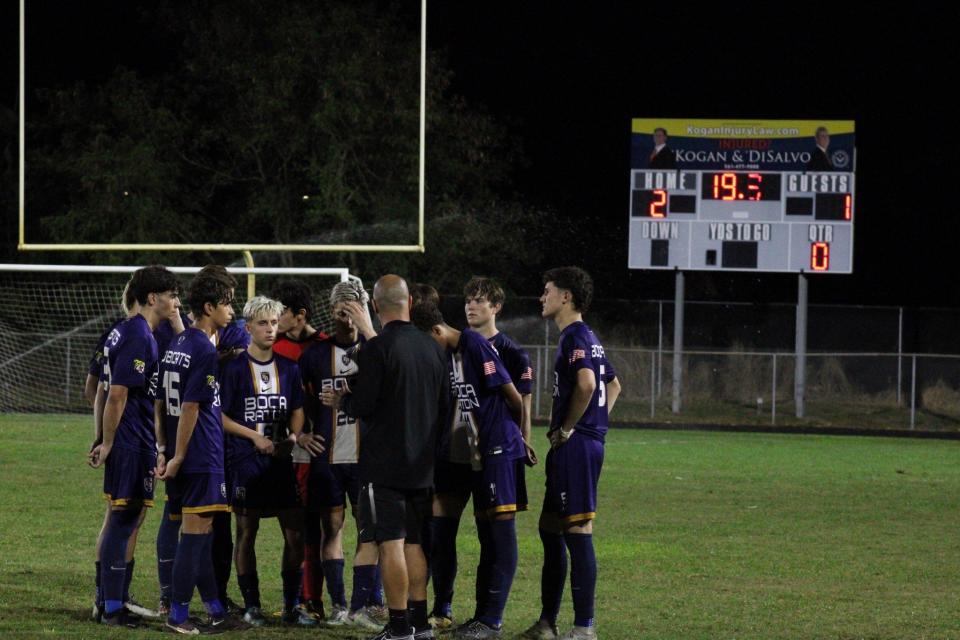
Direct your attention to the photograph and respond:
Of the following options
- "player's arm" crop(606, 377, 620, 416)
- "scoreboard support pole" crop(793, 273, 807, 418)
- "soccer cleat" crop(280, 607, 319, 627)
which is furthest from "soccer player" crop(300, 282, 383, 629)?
"scoreboard support pole" crop(793, 273, 807, 418)

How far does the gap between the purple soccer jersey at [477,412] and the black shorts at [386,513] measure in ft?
2.49

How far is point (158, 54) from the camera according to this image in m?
36.4

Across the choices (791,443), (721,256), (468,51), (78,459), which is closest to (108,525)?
(78,459)

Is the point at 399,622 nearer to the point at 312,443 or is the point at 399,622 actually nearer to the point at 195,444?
the point at 312,443

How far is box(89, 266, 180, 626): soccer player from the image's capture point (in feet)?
24.3

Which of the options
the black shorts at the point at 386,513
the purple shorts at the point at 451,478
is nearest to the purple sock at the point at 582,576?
the purple shorts at the point at 451,478

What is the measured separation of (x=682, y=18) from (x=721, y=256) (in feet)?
58.1

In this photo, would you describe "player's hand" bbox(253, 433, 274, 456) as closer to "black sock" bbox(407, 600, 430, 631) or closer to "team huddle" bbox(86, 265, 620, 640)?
"team huddle" bbox(86, 265, 620, 640)

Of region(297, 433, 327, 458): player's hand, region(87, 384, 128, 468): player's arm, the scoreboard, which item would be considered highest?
the scoreboard

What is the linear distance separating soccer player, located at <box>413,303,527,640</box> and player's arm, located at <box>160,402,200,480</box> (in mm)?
1243

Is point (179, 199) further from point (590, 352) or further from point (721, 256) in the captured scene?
point (590, 352)

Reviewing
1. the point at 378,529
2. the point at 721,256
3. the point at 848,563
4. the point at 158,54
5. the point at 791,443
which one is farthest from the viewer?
the point at 158,54

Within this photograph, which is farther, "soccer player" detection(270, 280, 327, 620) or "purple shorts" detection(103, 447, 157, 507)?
"soccer player" detection(270, 280, 327, 620)

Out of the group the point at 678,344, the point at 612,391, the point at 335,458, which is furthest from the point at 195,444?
the point at 678,344
